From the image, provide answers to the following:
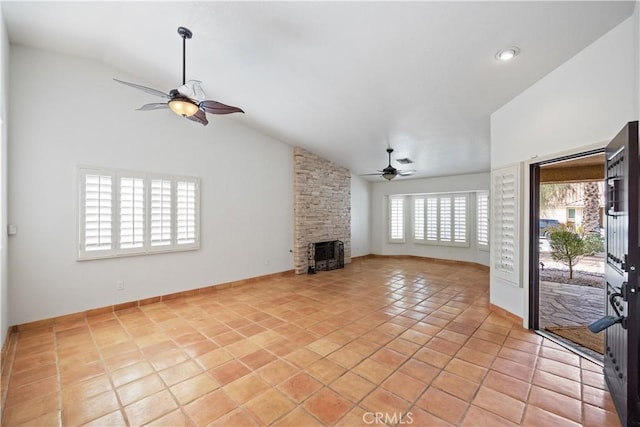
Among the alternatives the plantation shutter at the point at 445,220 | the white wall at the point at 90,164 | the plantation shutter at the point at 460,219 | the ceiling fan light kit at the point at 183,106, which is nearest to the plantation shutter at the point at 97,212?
the white wall at the point at 90,164

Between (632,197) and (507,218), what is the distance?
6.11ft

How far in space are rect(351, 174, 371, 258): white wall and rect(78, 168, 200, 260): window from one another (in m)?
4.77

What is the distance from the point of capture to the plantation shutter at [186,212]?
4.56 m

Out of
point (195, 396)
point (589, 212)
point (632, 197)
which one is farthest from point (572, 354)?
point (589, 212)

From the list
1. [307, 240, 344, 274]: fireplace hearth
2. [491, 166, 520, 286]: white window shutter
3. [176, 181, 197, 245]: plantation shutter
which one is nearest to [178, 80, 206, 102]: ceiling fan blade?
[176, 181, 197, 245]: plantation shutter

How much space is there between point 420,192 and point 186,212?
6362 millimetres

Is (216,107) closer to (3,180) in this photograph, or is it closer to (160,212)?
(160,212)

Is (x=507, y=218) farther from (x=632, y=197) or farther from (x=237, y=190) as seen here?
(x=237, y=190)

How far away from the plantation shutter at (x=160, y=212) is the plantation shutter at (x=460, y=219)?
7.16 m

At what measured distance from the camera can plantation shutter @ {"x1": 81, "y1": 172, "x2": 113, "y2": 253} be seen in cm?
368

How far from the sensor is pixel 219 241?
5098mm

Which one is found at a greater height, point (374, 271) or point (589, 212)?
point (589, 212)

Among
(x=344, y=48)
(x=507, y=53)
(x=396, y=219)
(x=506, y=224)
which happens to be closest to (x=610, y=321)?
(x=506, y=224)

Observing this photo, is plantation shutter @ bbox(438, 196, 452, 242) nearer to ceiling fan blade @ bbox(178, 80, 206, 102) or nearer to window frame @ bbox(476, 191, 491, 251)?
window frame @ bbox(476, 191, 491, 251)
